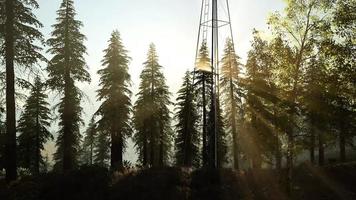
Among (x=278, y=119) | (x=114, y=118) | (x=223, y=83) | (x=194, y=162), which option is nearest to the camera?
(x=278, y=119)

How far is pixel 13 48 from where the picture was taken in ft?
63.4

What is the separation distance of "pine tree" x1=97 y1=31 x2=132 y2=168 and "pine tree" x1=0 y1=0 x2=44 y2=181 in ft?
45.7

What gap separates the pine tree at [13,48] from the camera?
18469mm

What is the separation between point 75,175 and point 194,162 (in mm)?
32537

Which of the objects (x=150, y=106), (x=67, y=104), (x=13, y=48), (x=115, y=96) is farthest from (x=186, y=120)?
(x=13, y=48)

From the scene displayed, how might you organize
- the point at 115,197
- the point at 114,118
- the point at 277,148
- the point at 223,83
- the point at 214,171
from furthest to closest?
1. the point at 223,83
2. the point at 114,118
3. the point at 277,148
4. the point at 214,171
5. the point at 115,197

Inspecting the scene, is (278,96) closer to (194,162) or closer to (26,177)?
(26,177)

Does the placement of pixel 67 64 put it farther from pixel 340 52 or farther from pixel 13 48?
pixel 340 52

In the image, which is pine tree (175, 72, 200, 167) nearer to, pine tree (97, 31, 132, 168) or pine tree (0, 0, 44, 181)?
pine tree (97, 31, 132, 168)

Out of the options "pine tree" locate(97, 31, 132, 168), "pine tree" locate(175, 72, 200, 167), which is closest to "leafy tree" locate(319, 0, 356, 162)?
"pine tree" locate(97, 31, 132, 168)

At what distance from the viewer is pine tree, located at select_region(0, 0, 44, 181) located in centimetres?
1847

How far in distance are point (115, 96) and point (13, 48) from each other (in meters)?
15.0

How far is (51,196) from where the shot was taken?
576 inches

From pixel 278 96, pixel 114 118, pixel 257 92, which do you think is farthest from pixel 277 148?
pixel 114 118
